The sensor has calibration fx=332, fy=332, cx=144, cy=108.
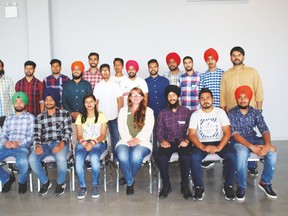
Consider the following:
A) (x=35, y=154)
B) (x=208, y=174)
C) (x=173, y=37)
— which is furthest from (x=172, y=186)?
(x=173, y=37)

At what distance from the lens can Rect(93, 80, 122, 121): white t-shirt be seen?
185 inches

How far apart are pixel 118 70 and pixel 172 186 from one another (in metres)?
1.91

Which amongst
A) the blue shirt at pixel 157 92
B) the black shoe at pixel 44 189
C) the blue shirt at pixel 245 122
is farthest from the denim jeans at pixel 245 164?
the black shoe at pixel 44 189

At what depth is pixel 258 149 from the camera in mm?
3617

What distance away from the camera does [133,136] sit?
13.3ft

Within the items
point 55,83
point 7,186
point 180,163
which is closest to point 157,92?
point 180,163

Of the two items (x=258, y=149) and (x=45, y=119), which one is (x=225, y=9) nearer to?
(x=258, y=149)

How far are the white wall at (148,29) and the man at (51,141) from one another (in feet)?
7.60

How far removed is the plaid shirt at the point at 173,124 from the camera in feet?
13.1

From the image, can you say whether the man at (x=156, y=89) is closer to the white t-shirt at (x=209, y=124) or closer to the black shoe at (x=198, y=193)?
the white t-shirt at (x=209, y=124)

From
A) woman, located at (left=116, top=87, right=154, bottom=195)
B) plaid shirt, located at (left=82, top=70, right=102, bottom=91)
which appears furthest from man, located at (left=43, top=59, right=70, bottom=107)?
woman, located at (left=116, top=87, right=154, bottom=195)

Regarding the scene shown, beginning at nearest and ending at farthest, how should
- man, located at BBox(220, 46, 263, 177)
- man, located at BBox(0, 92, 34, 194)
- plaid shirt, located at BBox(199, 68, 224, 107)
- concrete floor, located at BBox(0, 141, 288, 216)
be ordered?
1. concrete floor, located at BBox(0, 141, 288, 216)
2. man, located at BBox(0, 92, 34, 194)
3. man, located at BBox(220, 46, 263, 177)
4. plaid shirt, located at BBox(199, 68, 224, 107)

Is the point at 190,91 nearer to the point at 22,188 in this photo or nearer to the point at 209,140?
the point at 209,140

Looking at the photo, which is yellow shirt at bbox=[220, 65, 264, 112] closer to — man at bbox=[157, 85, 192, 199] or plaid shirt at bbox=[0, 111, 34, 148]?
man at bbox=[157, 85, 192, 199]
